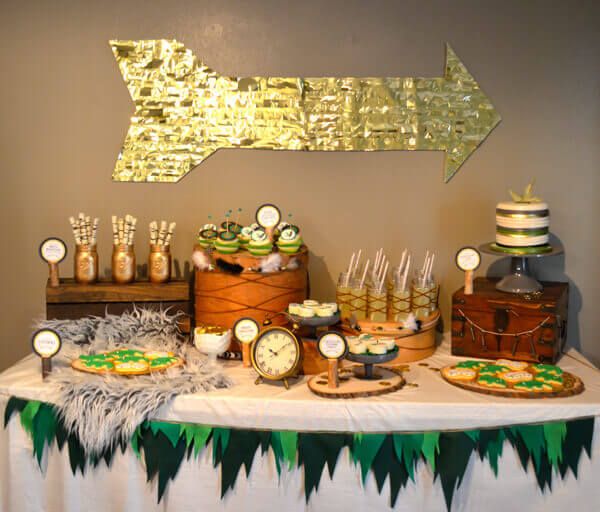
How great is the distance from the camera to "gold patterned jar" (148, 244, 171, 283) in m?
2.54

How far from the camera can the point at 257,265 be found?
238 centimetres

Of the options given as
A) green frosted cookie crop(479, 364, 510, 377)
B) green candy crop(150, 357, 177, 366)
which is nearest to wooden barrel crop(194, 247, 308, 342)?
green candy crop(150, 357, 177, 366)

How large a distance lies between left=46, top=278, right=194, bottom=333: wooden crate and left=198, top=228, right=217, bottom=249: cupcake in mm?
171

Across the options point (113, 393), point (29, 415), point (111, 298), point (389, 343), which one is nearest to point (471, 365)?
point (389, 343)

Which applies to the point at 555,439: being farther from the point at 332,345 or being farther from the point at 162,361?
the point at 162,361

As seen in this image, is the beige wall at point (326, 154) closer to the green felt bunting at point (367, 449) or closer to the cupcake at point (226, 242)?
the cupcake at point (226, 242)

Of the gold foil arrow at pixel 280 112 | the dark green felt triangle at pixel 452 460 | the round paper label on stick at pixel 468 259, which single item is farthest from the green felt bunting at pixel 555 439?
the gold foil arrow at pixel 280 112

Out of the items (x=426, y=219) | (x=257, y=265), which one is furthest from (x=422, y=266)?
(x=257, y=265)

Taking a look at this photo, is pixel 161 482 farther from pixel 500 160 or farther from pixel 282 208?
pixel 500 160

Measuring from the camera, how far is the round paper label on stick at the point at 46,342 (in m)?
2.11

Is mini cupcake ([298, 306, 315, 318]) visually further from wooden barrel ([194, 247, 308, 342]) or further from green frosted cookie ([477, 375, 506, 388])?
green frosted cookie ([477, 375, 506, 388])

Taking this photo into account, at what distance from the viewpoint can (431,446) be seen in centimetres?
197

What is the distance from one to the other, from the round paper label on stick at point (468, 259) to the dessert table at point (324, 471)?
51 cm

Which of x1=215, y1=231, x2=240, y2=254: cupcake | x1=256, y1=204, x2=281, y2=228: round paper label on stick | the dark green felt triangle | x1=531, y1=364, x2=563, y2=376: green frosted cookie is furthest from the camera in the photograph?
x1=256, y1=204, x2=281, y2=228: round paper label on stick
